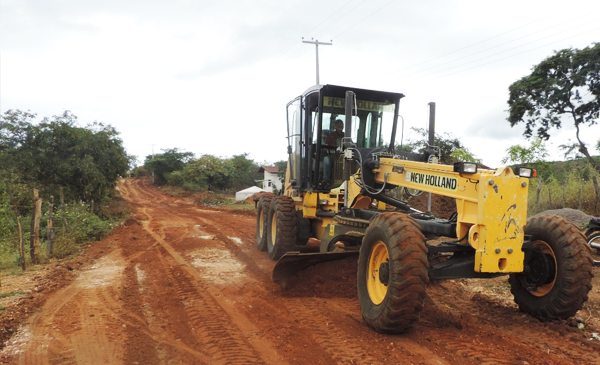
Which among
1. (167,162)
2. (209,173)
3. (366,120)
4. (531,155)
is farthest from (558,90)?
(167,162)

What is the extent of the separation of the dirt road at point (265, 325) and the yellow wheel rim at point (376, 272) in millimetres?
348

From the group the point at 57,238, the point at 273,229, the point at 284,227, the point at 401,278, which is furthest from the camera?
the point at 57,238

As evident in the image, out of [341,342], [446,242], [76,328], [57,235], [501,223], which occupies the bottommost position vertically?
[57,235]

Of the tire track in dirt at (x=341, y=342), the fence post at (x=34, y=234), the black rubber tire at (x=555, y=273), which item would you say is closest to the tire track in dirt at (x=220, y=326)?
the tire track in dirt at (x=341, y=342)

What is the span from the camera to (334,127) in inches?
305

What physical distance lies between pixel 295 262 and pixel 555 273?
3.18 meters

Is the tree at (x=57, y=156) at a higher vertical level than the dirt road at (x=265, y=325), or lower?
higher

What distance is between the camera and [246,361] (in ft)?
12.7

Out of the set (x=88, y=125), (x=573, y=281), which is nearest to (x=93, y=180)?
(x=88, y=125)

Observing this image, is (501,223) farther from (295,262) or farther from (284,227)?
(284,227)

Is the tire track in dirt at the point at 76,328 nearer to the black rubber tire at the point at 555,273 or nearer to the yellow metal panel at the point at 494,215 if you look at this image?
the yellow metal panel at the point at 494,215

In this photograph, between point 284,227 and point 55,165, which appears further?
point 55,165

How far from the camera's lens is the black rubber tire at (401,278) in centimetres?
407

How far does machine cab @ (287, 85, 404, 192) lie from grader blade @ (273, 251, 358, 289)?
1900 mm
